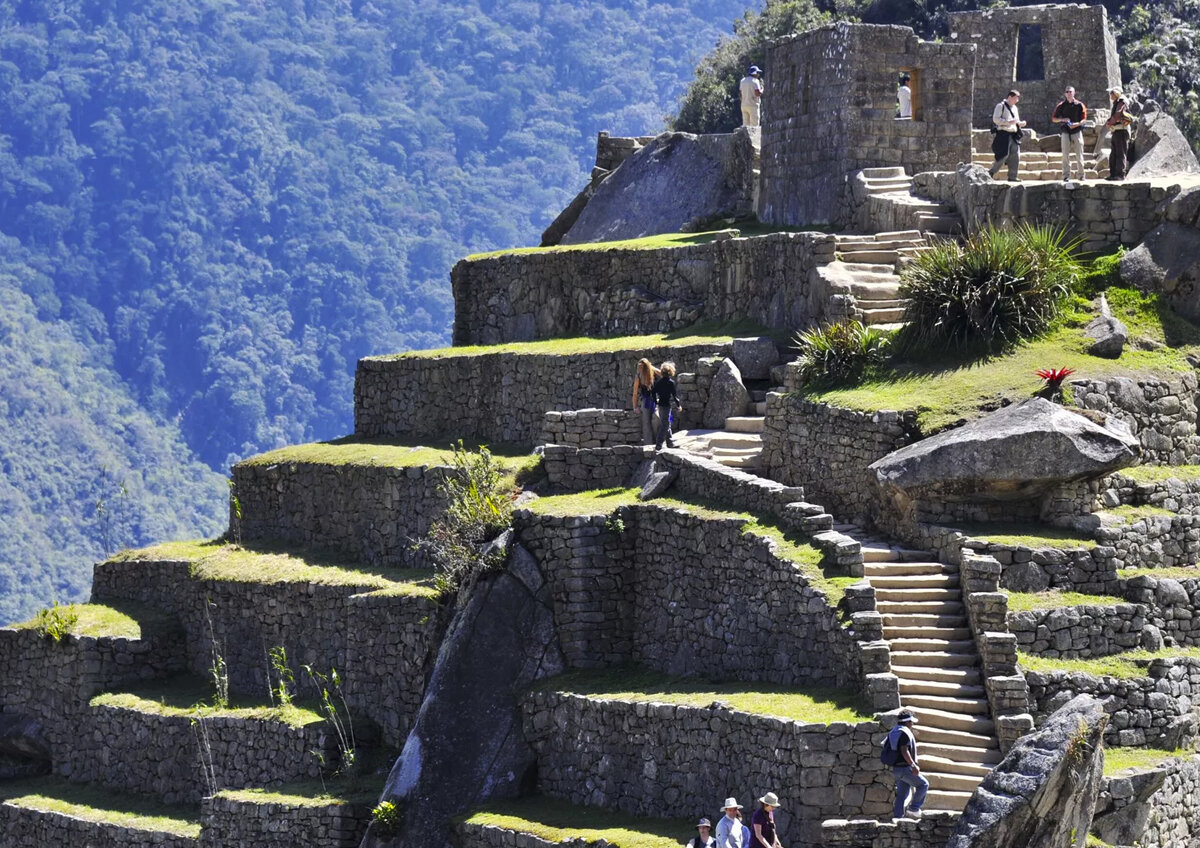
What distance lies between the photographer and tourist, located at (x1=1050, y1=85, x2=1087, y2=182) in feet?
135

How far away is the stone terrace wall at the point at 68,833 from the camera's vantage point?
4034cm

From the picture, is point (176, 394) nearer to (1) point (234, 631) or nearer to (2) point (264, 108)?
(2) point (264, 108)

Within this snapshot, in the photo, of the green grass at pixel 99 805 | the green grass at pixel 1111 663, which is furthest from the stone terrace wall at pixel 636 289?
the green grass at pixel 99 805

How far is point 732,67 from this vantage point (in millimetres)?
65375

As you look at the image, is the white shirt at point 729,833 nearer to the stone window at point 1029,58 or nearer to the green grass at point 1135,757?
the green grass at point 1135,757

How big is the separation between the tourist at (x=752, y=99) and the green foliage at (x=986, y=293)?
45.7 feet

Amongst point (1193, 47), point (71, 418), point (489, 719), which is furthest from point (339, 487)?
point (71, 418)

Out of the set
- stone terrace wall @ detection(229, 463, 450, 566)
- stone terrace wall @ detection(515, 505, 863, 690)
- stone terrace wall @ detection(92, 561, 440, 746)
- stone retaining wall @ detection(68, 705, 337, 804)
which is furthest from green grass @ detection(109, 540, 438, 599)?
stone terrace wall @ detection(515, 505, 863, 690)

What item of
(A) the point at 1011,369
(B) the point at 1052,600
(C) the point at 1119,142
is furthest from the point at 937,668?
(C) the point at 1119,142

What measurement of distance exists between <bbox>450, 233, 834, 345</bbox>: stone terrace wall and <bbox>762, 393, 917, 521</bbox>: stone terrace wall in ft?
9.58

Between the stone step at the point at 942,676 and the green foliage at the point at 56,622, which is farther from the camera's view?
the green foliage at the point at 56,622

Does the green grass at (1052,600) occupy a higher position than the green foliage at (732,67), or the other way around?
the green foliage at (732,67)

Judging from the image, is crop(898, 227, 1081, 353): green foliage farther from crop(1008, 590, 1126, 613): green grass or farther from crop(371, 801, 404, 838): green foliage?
crop(371, 801, 404, 838): green foliage

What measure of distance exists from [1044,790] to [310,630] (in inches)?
623
